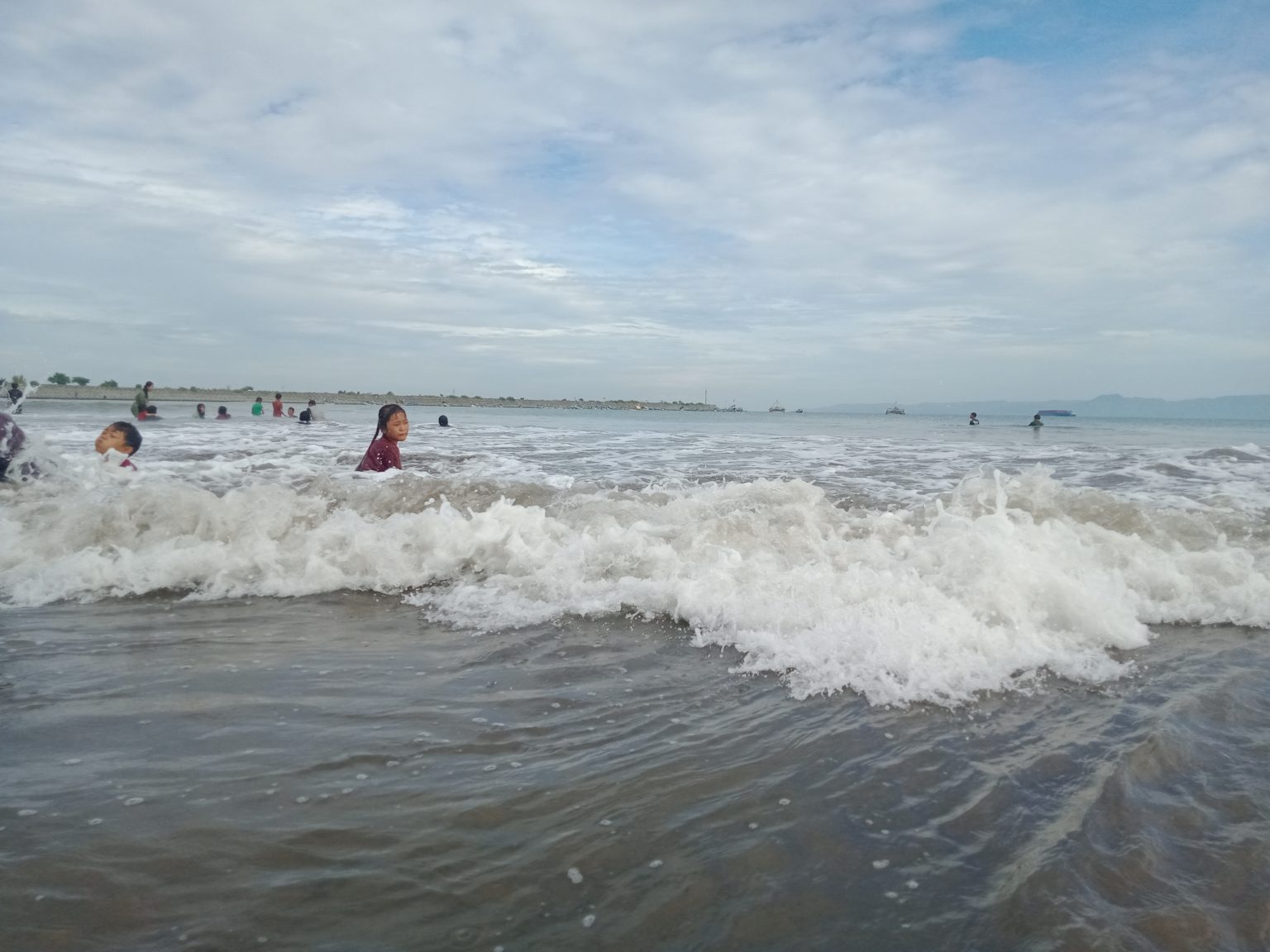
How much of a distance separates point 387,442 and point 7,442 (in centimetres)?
451

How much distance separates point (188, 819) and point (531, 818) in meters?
1.29

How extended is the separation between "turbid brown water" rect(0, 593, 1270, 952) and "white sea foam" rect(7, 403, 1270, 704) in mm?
584

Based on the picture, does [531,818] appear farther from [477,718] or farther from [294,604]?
[294,604]

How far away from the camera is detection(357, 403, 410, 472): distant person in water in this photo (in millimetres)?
9586

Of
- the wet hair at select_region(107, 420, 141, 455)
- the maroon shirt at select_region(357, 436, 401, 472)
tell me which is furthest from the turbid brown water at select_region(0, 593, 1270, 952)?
the wet hair at select_region(107, 420, 141, 455)

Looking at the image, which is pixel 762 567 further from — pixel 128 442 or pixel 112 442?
pixel 112 442

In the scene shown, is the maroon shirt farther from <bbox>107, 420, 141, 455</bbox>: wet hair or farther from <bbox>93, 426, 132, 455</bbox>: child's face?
<bbox>93, 426, 132, 455</bbox>: child's face

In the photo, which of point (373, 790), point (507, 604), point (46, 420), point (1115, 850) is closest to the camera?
point (1115, 850)

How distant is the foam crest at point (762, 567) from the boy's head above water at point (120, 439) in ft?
3.26

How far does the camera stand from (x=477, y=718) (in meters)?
3.63

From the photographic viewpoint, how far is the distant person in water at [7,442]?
880 cm

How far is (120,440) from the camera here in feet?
33.0

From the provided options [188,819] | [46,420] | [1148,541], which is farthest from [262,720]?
[46,420]

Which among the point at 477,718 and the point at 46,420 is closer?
the point at 477,718
